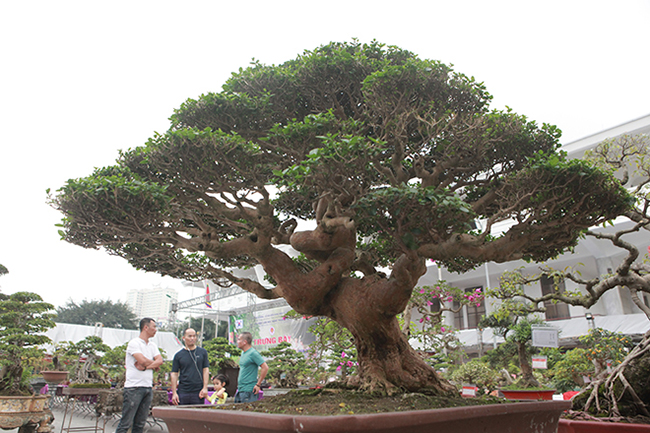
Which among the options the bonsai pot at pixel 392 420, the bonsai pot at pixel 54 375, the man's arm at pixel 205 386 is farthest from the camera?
the bonsai pot at pixel 54 375

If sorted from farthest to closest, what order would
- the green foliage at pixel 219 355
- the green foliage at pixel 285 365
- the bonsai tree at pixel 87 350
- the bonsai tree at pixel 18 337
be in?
the green foliage at pixel 285 365 → the bonsai tree at pixel 87 350 → the green foliage at pixel 219 355 → the bonsai tree at pixel 18 337

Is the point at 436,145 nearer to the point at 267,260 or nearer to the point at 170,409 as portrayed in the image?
the point at 267,260

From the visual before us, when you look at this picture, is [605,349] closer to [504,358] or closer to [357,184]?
[504,358]

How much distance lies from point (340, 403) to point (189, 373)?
85.2 inches

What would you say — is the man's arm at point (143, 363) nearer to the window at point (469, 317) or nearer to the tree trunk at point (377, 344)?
the tree trunk at point (377, 344)

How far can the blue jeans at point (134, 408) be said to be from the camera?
389 centimetres

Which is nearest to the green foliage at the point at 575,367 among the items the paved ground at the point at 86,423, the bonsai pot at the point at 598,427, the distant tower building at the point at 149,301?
the bonsai pot at the point at 598,427

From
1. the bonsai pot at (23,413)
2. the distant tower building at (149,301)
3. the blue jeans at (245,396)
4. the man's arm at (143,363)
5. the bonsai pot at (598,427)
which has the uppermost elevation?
the distant tower building at (149,301)

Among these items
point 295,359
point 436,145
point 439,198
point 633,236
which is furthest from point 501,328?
point 439,198

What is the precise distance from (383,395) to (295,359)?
10207mm

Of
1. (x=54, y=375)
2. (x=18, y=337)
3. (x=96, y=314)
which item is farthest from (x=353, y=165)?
(x=96, y=314)

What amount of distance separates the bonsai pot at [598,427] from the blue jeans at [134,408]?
3.69 m

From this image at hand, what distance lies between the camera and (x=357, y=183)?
344 centimetres

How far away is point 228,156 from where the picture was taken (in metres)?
3.56
